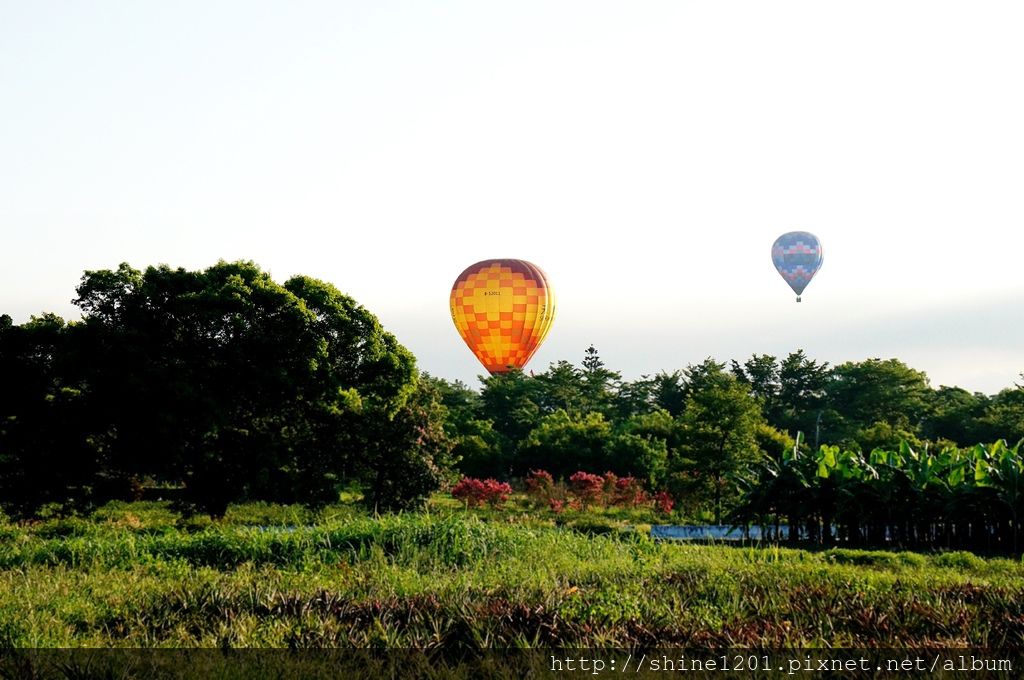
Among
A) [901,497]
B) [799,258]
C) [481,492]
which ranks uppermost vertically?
[799,258]

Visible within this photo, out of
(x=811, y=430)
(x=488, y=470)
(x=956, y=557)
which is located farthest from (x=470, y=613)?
(x=811, y=430)

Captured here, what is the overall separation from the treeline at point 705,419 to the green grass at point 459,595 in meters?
18.9

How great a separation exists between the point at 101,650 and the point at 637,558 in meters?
8.03

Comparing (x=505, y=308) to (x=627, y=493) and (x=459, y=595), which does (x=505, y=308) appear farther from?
(x=459, y=595)

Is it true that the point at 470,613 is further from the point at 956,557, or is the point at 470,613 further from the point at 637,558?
the point at 956,557

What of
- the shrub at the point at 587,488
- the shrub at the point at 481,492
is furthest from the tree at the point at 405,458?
the shrub at the point at 587,488

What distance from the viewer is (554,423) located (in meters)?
52.5

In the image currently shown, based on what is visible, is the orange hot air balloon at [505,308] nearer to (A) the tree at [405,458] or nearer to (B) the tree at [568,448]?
(B) the tree at [568,448]

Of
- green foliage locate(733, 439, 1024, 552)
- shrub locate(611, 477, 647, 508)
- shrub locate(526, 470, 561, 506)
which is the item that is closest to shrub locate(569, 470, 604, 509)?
shrub locate(611, 477, 647, 508)

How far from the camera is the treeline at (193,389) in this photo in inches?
1086

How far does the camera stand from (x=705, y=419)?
113 ft

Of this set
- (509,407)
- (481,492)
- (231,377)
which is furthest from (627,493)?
(509,407)

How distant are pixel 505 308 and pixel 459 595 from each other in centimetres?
4388

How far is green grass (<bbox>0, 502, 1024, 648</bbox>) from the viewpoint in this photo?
812 cm
